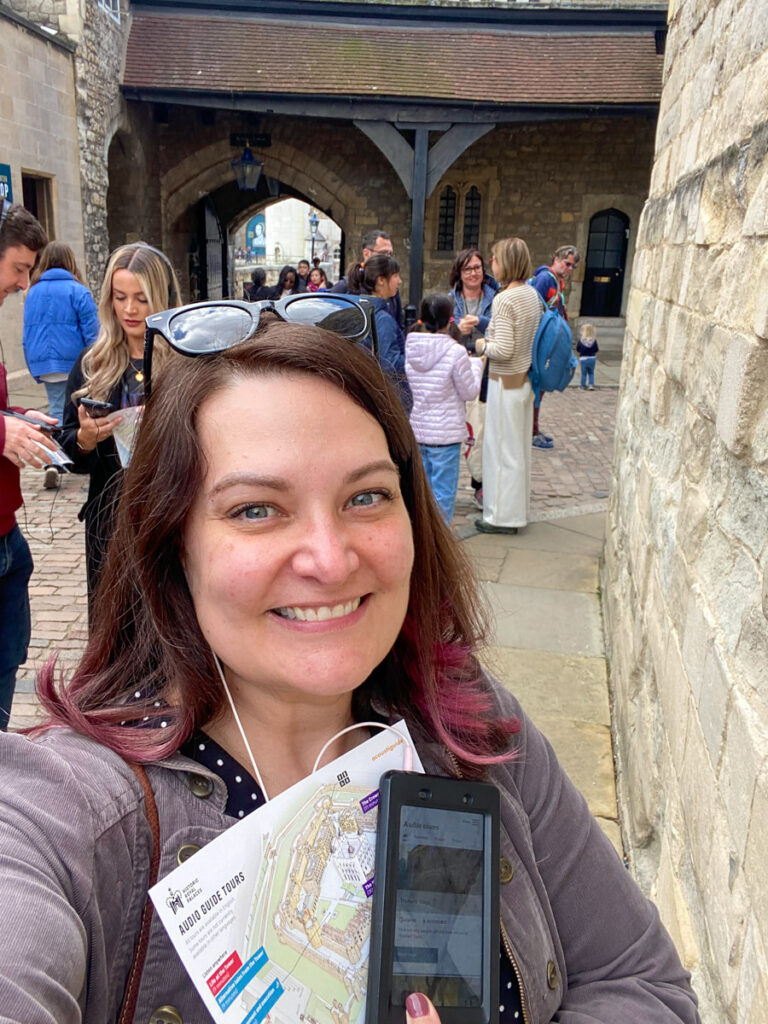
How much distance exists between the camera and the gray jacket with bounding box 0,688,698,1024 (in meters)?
0.79

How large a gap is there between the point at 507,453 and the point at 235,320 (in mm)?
4644

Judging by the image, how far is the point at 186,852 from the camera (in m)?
0.95

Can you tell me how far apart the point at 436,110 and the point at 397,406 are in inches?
557

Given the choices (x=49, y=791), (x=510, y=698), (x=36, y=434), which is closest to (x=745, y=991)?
(x=510, y=698)

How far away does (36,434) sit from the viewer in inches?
99.8

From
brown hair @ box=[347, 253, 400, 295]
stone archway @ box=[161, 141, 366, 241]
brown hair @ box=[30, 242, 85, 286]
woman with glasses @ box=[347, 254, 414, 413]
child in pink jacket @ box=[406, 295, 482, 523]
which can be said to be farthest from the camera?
stone archway @ box=[161, 141, 366, 241]

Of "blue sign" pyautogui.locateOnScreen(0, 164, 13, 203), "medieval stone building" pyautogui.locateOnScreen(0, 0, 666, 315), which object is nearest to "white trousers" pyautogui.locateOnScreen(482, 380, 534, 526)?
"blue sign" pyautogui.locateOnScreen(0, 164, 13, 203)

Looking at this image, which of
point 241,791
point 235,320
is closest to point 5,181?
point 235,320

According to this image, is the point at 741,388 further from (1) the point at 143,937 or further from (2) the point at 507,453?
(2) the point at 507,453

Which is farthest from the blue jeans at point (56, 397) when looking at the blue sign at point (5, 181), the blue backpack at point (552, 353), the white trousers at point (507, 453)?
the blue sign at point (5, 181)

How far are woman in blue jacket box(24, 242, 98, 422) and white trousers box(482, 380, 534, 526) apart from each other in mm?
2947

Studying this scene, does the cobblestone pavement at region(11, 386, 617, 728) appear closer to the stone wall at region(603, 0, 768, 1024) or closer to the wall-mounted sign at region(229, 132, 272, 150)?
the stone wall at region(603, 0, 768, 1024)

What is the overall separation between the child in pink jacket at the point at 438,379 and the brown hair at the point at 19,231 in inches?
91.8

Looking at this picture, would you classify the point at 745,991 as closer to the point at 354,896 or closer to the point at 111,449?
the point at 354,896
